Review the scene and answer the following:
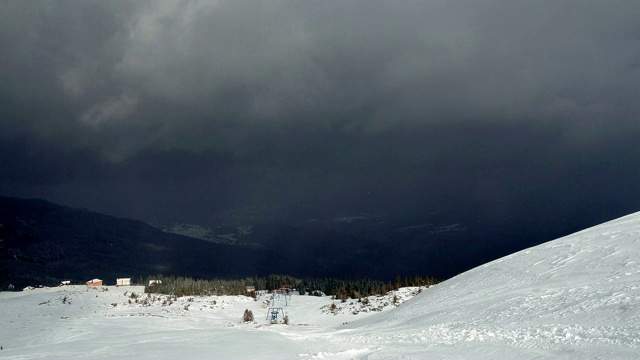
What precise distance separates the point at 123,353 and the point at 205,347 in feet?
11.3

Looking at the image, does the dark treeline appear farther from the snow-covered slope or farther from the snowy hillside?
the snow-covered slope

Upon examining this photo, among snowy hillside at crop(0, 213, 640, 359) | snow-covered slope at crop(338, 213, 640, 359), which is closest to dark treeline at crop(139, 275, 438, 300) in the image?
snowy hillside at crop(0, 213, 640, 359)

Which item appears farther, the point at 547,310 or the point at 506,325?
the point at 547,310

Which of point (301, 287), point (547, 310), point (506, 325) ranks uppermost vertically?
point (301, 287)

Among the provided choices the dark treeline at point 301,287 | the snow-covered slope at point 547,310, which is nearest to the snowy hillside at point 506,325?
the snow-covered slope at point 547,310

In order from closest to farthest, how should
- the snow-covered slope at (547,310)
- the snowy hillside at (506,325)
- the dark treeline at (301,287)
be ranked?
1. the snow-covered slope at (547,310)
2. the snowy hillside at (506,325)
3. the dark treeline at (301,287)

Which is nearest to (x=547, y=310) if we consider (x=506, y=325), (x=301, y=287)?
(x=506, y=325)

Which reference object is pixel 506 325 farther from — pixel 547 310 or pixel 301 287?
pixel 301 287

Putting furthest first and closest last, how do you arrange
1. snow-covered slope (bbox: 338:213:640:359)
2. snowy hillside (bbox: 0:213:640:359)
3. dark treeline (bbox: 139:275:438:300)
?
dark treeline (bbox: 139:275:438:300), snowy hillside (bbox: 0:213:640:359), snow-covered slope (bbox: 338:213:640:359)

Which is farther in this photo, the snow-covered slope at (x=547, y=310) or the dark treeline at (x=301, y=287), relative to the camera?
the dark treeline at (x=301, y=287)

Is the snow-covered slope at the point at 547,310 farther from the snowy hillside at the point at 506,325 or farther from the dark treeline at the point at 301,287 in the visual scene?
the dark treeline at the point at 301,287

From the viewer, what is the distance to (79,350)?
21.6m

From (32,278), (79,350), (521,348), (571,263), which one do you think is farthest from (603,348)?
(32,278)

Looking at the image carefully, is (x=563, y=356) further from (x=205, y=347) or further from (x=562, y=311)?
(x=205, y=347)
